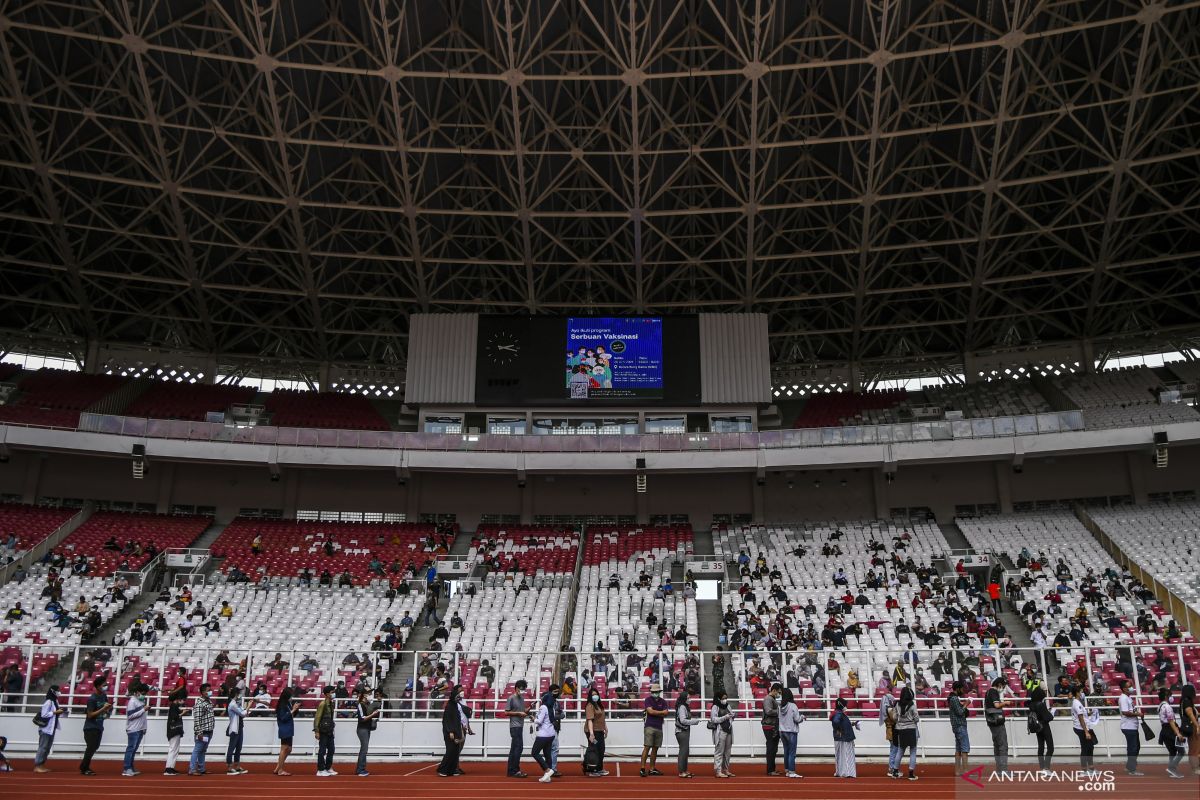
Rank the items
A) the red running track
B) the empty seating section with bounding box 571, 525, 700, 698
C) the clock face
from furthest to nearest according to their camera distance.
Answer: the clock face → the empty seating section with bounding box 571, 525, 700, 698 → the red running track

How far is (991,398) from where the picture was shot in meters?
43.5

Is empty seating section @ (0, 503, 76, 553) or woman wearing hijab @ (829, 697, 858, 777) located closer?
woman wearing hijab @ (829, 697, 858, 777)

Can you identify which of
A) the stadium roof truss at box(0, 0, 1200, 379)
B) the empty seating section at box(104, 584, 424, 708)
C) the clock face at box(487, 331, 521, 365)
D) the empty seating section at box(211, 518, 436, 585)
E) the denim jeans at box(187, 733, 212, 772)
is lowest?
the denim jeans at box(187, 733, 212, 772)

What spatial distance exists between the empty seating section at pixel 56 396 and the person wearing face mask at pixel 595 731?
94.2 feet

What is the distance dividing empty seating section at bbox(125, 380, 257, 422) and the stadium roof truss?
2.95 m

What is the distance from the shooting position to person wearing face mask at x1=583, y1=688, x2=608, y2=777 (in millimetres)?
17250

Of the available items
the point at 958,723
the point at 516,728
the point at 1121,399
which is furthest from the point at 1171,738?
the point at 1121,399

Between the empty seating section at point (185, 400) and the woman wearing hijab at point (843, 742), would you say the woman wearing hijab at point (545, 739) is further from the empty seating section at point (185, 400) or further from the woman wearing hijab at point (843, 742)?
the empty seating section at point (185, 400)

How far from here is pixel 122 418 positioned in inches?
1460

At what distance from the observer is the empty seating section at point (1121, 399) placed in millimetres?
35938

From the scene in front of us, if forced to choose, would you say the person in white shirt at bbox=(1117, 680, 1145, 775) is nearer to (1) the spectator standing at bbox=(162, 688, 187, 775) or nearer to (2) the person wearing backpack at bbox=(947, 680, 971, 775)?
(2) the person wearing backpack at bbox=(947, 680, 971, 775)

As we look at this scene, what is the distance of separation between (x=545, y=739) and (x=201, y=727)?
639 cm

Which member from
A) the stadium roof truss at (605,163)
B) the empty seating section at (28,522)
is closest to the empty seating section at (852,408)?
the stadium roof truss at (605,163)

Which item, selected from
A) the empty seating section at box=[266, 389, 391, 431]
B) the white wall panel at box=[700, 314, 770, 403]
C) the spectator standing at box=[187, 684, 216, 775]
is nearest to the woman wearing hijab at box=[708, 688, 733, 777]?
the spectator standing at box=[187, 684, 216, 775]
